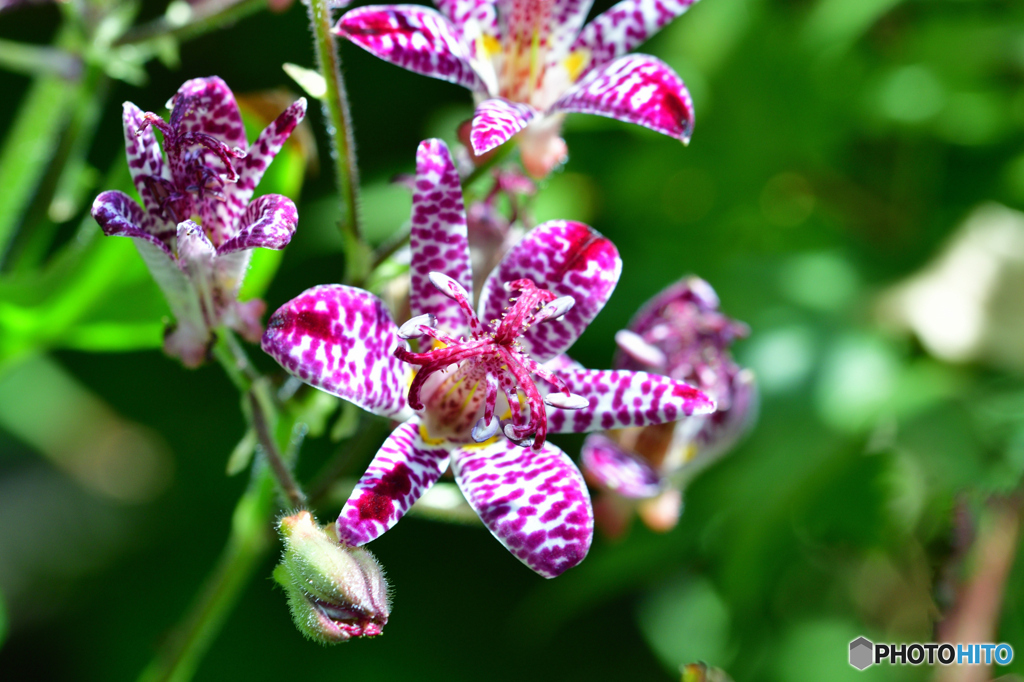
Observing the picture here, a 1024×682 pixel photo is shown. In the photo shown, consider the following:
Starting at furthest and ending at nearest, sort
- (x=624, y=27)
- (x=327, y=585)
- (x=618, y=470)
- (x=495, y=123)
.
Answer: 1. (x=618, y=470)
2. (x=624, y=27)
3. (x=495, y=123)
4. (x=327, y=585)

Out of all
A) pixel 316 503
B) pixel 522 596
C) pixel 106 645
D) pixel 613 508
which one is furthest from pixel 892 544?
pixel 106 645

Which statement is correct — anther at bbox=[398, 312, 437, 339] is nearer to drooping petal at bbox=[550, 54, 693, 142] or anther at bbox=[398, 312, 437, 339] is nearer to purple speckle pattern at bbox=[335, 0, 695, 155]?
purple speckle pattern at bbox=[335, 0, 695, 155]

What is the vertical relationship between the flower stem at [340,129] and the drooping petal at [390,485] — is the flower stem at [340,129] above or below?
above

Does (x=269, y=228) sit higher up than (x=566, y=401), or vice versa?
(x=269, y=228)

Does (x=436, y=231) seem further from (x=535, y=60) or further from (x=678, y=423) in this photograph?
(x=678, y=423)

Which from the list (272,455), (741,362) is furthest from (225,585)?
(741,362)

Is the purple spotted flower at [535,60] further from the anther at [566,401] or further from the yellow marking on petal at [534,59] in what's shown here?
the anther at [566,401]

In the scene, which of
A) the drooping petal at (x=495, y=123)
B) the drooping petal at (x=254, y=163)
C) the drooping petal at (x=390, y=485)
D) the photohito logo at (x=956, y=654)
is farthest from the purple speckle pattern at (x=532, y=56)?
the photohito logo at (x=956, y=654)
